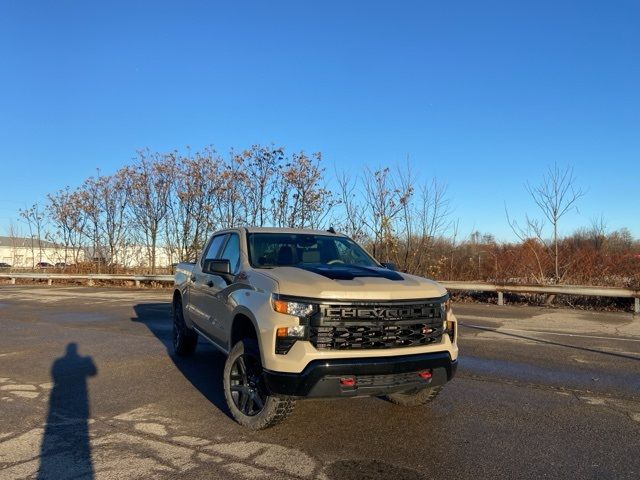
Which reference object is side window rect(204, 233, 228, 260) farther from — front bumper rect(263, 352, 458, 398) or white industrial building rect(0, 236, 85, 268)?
white industrial building rect(0, 236, 85, 268)

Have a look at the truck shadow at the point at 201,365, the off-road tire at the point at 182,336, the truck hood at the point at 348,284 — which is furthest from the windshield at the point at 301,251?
the off-road tire at the point at 182,336

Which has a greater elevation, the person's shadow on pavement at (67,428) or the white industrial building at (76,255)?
the white industrial building at (76,255)

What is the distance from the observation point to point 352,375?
13.8 ft

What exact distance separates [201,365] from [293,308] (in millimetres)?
3734

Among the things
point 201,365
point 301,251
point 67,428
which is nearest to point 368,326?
point 301,251

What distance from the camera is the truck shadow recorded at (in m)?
5.97

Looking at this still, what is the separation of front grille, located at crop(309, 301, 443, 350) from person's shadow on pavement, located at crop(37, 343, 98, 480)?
2.00 m

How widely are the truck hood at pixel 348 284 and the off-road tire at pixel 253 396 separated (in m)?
0.68

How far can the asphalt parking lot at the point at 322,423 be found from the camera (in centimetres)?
393

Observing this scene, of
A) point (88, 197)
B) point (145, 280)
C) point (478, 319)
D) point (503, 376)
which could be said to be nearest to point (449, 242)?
point (478, 319)

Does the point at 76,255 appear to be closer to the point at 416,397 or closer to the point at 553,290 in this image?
the point at 553,290

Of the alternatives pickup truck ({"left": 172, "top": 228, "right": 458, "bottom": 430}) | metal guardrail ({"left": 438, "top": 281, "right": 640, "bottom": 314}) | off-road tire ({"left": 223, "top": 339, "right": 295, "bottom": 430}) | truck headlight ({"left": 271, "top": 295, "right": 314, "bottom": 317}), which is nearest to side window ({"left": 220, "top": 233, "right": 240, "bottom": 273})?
pickup truck ({"left": 172, "top": 228, "right": 458, "bottom": 430})

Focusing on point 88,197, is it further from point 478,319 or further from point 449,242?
point 478,319

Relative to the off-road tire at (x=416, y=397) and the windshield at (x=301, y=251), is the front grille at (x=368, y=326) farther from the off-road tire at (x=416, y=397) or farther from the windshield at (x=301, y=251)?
Result: the windshield at (x=301, y=251)
